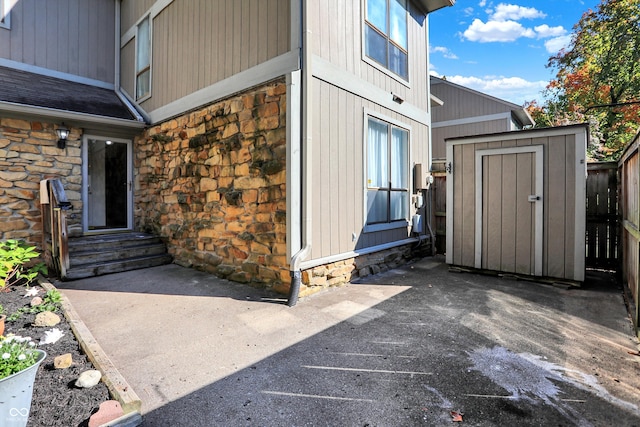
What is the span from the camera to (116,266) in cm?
496

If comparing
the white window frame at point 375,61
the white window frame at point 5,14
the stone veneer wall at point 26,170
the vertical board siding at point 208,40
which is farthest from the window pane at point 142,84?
the white window frame at point 375,61

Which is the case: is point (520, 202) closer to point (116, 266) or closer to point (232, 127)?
point (232, 127)

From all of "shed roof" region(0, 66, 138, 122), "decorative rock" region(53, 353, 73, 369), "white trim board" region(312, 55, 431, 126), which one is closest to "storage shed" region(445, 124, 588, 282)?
→ "white trim board" region(312, 55, 431, 126)

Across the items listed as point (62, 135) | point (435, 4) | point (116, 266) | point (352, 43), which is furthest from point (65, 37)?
point (435, 4)

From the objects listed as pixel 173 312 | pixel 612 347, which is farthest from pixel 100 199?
pixel 612 347

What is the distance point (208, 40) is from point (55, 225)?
3.44 metres

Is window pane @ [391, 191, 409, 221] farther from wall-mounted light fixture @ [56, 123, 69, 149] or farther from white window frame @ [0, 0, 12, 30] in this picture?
white window frame @ [0, 0, 12, 30]

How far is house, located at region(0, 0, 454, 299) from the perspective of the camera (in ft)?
12.5

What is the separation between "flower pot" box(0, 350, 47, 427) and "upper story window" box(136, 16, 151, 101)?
19.4 ft

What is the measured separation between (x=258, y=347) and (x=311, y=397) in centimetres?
77

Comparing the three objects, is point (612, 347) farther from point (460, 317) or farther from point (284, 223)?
point (284, 223)

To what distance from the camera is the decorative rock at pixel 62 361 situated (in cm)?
209

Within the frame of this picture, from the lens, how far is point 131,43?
6805mm

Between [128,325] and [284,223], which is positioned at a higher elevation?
[284,223]
